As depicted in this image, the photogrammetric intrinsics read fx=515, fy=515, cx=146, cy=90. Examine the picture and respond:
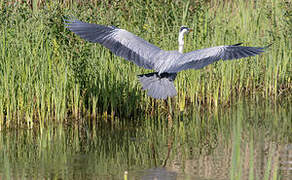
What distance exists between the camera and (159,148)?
209 inches

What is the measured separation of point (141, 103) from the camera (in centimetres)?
688

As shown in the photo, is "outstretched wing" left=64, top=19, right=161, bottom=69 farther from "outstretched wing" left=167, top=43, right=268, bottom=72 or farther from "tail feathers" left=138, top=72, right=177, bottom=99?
"outstretched wing" left=167, top=43, right=268, bottom=72

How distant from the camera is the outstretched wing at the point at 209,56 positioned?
18.4ft

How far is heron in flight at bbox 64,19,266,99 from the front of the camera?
568 cm

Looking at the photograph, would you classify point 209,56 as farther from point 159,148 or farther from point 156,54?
point 159,148

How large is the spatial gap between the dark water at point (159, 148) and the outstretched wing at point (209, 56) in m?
0.80

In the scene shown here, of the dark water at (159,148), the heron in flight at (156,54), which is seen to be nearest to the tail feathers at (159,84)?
the heron in flight at (156,54)

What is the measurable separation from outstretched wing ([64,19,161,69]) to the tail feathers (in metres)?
0.14

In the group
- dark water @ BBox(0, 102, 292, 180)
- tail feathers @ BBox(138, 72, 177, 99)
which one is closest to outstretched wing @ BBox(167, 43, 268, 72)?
tail feathers @ BBox(138, 72, 177, 99)

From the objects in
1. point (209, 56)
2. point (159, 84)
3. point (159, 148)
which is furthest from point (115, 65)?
point (159, 148)

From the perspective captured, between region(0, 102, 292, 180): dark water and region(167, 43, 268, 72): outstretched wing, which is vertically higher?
region(167, 43, 268, 72): outstretched wing

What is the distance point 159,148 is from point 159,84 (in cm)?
90

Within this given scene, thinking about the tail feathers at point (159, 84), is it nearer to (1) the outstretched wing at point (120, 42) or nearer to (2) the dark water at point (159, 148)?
(1) the outstretched wing at point (120, 42)

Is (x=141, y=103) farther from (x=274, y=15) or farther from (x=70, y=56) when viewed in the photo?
(x=274, y=15)
